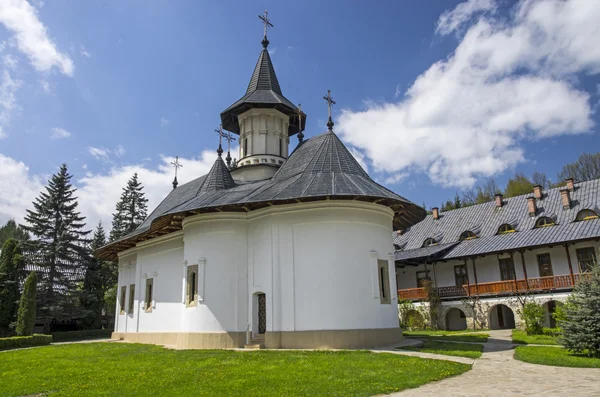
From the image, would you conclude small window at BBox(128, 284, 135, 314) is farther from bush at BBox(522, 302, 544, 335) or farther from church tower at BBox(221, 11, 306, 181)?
bush at BBox(522, 302, 544, 335)

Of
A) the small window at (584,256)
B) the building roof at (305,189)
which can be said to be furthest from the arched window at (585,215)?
the building roof at (305,189)

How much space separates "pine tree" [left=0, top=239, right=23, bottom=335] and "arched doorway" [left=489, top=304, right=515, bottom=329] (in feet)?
96.0

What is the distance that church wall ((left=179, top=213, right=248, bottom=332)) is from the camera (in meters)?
15.5

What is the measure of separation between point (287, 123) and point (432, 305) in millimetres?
13260

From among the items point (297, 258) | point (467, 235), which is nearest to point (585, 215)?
point (467, 235)

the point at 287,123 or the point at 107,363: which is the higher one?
the point at 287,123

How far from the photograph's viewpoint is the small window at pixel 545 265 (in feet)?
77.4

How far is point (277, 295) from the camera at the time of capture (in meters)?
14.7

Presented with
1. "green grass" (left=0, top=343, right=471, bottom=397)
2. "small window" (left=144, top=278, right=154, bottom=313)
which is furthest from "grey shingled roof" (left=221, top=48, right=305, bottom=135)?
"green grass" (left=0, top=343, right=471, bottom=397)

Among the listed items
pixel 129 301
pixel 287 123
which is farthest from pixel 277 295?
Result: pixel 129 301

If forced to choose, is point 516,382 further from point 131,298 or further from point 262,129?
point 131,298

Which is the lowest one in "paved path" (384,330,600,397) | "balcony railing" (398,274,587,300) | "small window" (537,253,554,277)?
"paved path" (384,330,600,397)

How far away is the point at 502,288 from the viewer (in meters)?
23.6

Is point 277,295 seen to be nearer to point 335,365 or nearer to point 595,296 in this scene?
point 335,365
